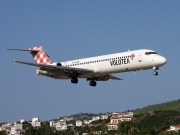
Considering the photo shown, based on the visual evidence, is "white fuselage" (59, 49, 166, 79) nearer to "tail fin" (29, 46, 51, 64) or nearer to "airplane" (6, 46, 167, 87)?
"airplane" (6, 46, 167, 87)

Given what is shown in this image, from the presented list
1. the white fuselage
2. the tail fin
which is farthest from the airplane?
the tail fin

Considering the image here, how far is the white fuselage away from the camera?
62094 millimetres

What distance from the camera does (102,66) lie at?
2564 inches

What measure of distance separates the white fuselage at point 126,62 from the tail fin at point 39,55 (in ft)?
40.8

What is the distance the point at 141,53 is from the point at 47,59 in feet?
61.4

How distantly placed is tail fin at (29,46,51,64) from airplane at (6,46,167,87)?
5.34m

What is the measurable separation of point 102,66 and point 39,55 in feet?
50.6

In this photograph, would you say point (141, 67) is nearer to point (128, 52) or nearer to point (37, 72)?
point (128, 52)

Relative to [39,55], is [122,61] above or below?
below

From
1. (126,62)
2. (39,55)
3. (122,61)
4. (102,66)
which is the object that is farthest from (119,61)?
(39,55)

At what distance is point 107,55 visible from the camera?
65.4 m

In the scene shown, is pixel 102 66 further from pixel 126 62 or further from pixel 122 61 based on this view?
pixel 126 62

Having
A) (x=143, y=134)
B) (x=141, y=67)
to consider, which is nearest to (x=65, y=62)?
(x=141, y=67)

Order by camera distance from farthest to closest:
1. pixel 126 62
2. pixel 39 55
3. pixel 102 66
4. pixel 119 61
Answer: pixel 39 55 → pixel 102 66 → pixel 119 61 → pixel 126 62
